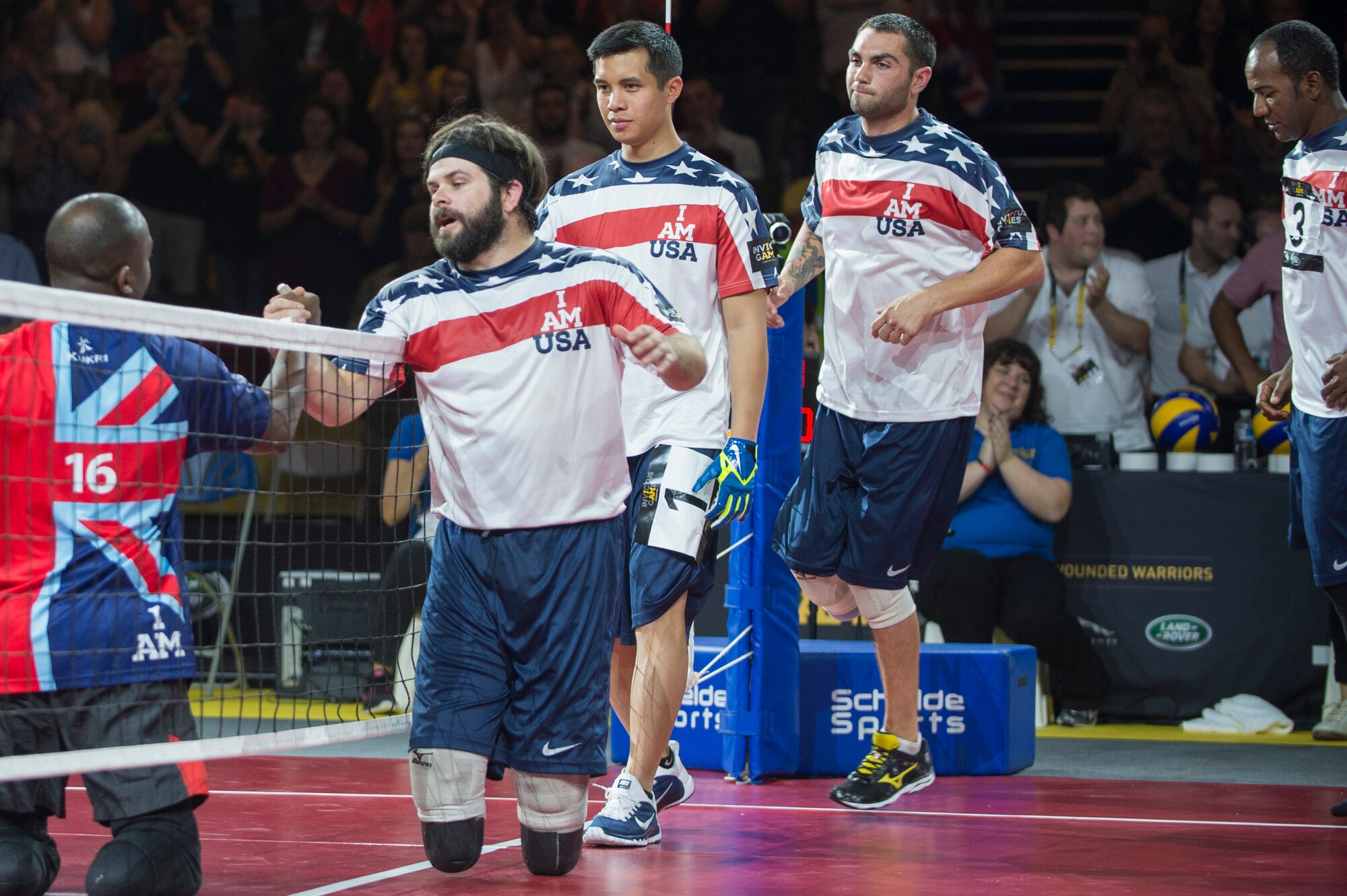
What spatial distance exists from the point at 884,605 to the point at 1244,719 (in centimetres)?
275

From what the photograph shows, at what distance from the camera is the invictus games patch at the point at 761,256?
4.53m

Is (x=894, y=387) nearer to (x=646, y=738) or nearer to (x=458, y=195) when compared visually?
(x=646, y=738)

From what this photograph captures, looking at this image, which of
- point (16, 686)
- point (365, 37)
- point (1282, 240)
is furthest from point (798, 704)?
point (365, 37)

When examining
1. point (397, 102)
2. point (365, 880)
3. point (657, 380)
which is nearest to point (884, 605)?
point (657, 380)

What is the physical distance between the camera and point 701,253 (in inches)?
178

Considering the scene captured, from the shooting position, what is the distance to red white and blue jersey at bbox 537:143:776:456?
446 cm

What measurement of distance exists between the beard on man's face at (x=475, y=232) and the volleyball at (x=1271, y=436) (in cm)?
491

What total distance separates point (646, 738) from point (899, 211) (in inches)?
74.1

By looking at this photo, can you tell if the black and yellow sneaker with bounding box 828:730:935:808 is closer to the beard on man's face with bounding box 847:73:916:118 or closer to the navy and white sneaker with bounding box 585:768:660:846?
the navy and white sneaker with bounding box 585:768:660:846

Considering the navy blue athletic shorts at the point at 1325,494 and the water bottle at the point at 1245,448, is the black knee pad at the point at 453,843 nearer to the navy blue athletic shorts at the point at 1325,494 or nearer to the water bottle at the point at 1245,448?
the navy blue athletic shorts at the point at 1325,494

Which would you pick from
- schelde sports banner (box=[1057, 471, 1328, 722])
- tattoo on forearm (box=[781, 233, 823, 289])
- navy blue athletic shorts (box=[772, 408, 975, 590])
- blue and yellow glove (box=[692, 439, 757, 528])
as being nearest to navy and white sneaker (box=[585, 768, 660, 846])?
blue and yellow glove (box=[692, 439, 757, 528])

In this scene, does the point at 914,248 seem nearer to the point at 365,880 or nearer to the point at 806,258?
the point at 806,258

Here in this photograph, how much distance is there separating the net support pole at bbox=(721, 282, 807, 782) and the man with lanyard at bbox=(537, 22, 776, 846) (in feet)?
2.18

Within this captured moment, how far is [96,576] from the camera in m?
3.22
